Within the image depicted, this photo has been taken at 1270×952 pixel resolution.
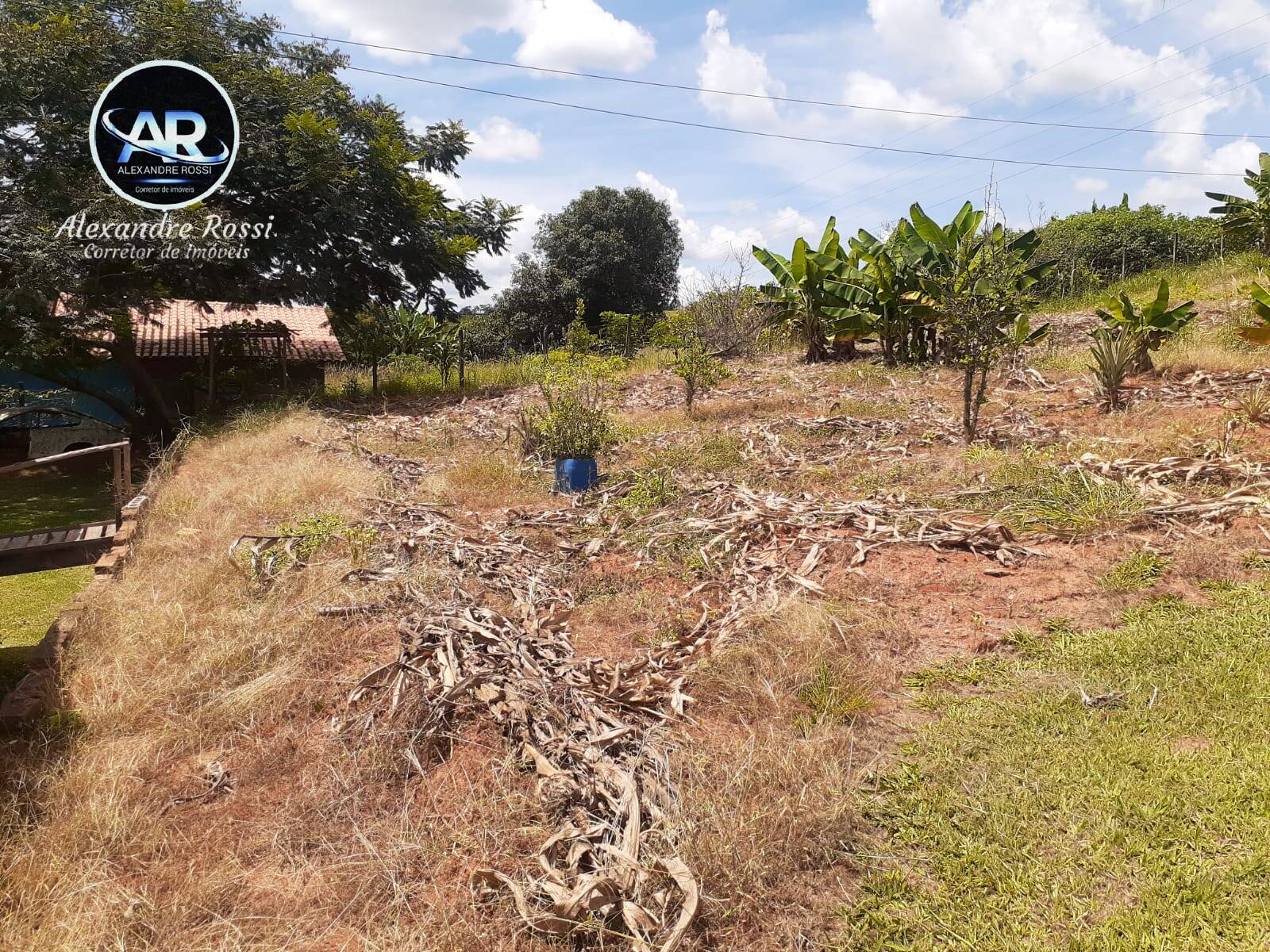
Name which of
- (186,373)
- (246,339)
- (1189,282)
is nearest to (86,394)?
(186,373)

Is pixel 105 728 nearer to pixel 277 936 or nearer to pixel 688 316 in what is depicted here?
pixel 277 936

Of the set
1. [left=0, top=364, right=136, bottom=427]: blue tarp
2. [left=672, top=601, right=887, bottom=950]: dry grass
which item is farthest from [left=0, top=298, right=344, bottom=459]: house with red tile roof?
[left=672, top=601, right=887, bottom=950]: dry grass

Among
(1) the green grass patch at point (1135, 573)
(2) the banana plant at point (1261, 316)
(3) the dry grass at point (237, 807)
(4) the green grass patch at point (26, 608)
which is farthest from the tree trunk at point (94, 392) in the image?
(2) the banana plant at point (1261, 316)

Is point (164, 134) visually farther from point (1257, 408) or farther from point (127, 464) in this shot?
point (1257, 408)

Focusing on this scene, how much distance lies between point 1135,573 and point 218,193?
15.8m

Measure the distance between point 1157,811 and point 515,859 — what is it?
2.41 metres

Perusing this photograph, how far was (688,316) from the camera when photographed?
1328 centimetres

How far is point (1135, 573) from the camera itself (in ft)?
16.5

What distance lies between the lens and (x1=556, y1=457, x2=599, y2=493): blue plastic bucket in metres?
8.37

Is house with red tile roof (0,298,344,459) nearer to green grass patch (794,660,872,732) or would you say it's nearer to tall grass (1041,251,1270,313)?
green grass patch (794,660,872,732)

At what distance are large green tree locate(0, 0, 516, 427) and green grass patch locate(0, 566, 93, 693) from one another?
5.04m

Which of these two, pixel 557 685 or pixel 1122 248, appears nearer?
pixel 557 685

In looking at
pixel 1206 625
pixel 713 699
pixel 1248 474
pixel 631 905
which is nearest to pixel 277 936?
pixel 631 905

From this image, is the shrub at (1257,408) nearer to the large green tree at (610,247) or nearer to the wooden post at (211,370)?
the wooden post at (211,370)
